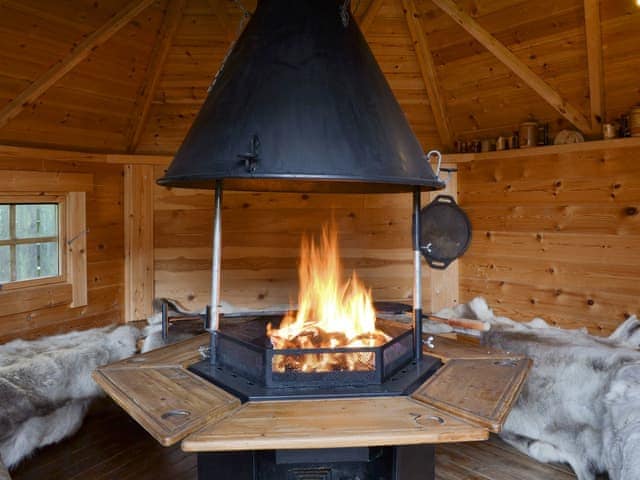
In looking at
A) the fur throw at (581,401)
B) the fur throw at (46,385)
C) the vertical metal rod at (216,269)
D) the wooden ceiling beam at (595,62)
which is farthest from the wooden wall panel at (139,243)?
the wooden ceiling beam at (595,62)

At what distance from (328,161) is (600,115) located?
2.21 m

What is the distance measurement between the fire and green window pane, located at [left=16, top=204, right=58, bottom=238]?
180cm

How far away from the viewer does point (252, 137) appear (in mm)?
1842

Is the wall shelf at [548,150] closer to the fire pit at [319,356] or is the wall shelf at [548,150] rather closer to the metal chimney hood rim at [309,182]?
the metal chimney hood rim at [309,182]

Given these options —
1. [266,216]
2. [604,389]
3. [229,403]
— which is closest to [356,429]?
[229,403]

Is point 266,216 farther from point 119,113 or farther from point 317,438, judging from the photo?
point 317,438

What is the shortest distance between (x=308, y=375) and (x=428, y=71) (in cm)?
249

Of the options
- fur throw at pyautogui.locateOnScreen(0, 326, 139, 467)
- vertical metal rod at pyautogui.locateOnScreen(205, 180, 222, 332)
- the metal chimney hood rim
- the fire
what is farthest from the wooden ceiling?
the fire

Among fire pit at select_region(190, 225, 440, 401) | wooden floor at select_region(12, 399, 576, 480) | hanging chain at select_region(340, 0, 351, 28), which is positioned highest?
hanging chain at select_region(340, 0, 351, 28)

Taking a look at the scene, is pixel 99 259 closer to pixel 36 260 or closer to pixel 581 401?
pixel 36 260

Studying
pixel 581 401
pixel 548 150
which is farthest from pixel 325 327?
pixel 548 150

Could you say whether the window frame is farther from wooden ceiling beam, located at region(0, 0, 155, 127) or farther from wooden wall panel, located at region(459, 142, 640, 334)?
wooden wall panel, located at region(459, 142, 640, 334)

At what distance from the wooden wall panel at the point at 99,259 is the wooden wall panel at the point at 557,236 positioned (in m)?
2.55

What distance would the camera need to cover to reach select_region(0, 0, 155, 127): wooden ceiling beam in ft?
9.84
